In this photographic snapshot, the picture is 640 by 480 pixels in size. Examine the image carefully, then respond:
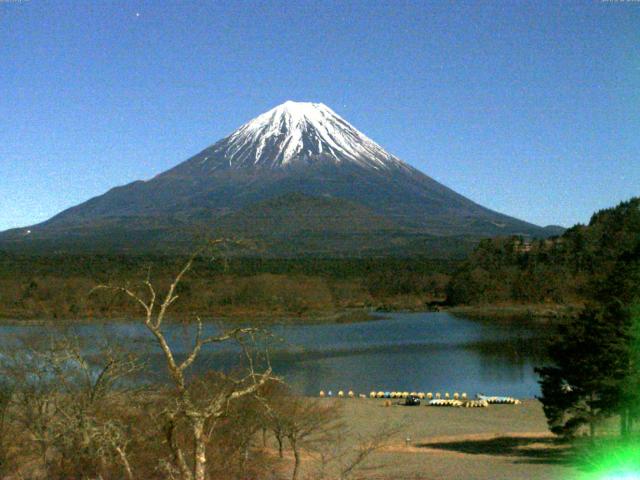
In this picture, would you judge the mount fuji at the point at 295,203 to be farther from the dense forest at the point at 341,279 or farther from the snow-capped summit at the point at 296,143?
the dense forest at the point at 341,279

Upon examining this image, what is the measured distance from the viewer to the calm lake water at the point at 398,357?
26.3 metres

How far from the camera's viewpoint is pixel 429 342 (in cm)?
3941

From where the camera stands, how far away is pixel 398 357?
3372cm

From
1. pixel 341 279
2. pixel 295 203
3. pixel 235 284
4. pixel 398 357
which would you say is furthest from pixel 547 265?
pixel 295 203

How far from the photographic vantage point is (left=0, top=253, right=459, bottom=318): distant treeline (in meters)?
52.9

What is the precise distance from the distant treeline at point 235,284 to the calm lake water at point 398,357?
8807 mm

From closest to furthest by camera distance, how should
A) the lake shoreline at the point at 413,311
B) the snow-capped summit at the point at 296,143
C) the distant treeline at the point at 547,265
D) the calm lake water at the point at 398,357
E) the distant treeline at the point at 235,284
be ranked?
the calm lake water at the point at 398,357 → the lake shoreline at the point at 413,311 → the distant treeline at the point at 235,284 → the distant treeline at the point at 547,265 → the snow-capped summit at the point at 296,143

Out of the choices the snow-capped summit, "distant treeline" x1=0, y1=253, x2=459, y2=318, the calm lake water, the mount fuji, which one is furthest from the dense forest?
the snow-capped summit

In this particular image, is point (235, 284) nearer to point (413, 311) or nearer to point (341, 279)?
point (413, 311)

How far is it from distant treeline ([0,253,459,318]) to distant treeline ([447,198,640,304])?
4124mm

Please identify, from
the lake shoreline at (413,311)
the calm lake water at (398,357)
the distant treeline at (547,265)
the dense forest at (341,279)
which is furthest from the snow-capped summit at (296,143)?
the calm lake water at (398,357)

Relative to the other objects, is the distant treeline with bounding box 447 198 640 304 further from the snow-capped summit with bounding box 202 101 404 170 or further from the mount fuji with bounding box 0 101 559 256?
the snow-capped summit with bounding box 202 101 404 170

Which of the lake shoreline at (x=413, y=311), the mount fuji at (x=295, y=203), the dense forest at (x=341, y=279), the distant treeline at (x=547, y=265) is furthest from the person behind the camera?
the mount fuji at (x=295, y=203)

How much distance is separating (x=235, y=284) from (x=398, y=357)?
95.5 ft
